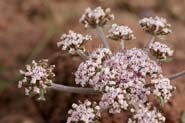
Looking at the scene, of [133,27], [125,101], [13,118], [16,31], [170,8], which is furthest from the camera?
[170,8]

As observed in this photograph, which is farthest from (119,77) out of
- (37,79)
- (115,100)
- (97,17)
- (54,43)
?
(54,43)

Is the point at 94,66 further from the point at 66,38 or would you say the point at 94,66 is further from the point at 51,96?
the point at 51,96

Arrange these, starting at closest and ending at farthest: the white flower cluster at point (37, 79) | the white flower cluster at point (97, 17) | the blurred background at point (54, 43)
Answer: the white flower cluster at point (37, 79), the white flower cluster at point (97, 17), the blurred background at point (54, 43)

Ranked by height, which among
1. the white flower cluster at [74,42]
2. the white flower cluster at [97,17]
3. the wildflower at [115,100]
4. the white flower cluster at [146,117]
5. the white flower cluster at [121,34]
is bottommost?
the white flower cluster at [146,117]

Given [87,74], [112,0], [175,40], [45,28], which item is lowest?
[87,74]

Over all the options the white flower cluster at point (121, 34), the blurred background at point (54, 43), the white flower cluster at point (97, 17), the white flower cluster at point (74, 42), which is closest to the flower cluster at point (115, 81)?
the white flower cluster at point (74, 42)

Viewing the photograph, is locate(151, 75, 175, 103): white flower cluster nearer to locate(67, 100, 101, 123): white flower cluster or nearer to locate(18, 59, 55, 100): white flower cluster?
locate(67, 100, 101, 123): white flower cluster

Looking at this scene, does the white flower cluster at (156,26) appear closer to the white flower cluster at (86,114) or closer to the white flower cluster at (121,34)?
the white flower cluster at (121,34)

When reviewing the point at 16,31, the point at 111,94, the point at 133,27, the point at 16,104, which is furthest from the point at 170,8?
the point at 111,94
